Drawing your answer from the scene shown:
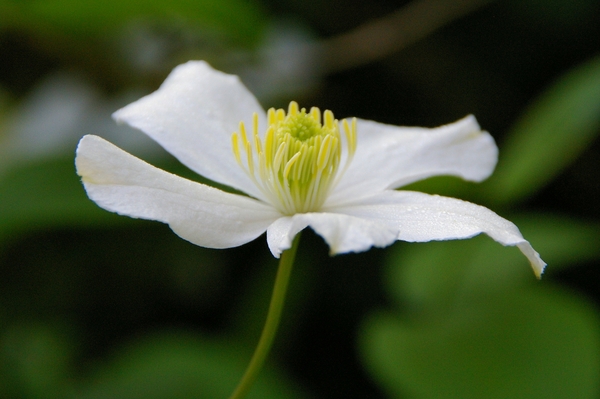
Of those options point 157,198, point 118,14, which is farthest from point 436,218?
point 118,14

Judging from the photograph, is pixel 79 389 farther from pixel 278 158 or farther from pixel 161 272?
pixel 278 158

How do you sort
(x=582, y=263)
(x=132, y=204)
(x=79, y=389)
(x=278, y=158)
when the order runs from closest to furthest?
(x=132, y=204) → (x=278, y=158) → (x=79, y=389) → (x=582, y=263)

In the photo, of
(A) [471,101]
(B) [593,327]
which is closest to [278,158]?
(B) [593,327]

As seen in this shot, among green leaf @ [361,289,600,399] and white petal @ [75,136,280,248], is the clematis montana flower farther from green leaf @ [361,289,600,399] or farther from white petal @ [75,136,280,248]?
green leaf @ [361,289,600,399]

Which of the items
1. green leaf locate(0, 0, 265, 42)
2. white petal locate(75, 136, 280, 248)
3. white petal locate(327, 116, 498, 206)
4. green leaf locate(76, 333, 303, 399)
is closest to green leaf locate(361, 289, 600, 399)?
green leaf locate(76, 333, 303, 399)

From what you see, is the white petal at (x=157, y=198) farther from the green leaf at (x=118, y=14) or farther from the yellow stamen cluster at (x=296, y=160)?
the green leaf at (x=118, y=14)

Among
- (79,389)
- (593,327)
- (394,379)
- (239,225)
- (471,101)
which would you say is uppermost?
(471,101)

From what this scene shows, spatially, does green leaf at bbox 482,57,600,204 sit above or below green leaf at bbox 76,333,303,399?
above
